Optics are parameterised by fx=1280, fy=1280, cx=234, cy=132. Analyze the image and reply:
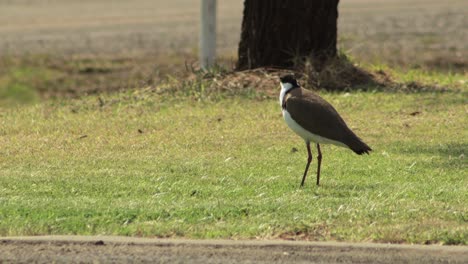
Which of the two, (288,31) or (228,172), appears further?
(288,31)

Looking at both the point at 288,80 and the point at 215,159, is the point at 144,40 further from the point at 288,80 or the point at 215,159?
the point at 288,80

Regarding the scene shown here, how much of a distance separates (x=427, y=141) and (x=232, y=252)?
4.57m

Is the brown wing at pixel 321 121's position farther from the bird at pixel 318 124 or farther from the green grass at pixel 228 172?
the green grass at pixel 228 172

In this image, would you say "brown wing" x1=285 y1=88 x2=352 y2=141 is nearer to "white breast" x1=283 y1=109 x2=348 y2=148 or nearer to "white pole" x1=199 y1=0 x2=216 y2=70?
"white breast" x1=283 y1=109 x2=348 y2=148

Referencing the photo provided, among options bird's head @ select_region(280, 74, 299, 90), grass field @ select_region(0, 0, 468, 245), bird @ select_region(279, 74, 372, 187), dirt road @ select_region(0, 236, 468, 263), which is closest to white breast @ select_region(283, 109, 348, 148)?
bird @ select_region(279, 74, 372, 187)

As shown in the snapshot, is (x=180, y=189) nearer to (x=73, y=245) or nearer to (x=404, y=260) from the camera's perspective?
(x=73, y=245)

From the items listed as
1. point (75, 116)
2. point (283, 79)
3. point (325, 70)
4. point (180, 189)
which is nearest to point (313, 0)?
point (325, 70)

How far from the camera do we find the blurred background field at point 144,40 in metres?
19.9

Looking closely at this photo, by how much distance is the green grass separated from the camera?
8.54 meters

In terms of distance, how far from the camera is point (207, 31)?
1633cm

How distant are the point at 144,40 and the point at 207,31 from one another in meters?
Answer: 8.72

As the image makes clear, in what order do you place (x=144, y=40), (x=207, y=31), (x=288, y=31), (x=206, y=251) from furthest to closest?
(x=144, y=40) < (x=207, y=31) < (x=288, y=31) < (x=206, y=251)

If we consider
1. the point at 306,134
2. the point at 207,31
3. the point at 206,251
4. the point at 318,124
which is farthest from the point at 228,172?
the point at 207,31

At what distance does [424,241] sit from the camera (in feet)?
26.6
